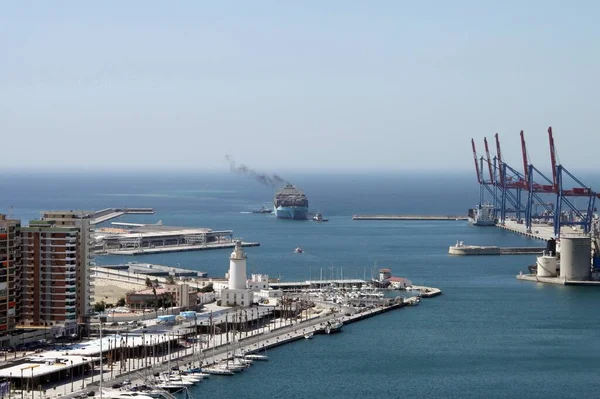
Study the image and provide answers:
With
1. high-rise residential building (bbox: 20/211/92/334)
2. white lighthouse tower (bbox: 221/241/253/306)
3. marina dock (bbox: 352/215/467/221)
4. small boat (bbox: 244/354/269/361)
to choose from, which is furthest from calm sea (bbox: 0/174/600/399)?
marina dock (bbox: 352/215/467/221)

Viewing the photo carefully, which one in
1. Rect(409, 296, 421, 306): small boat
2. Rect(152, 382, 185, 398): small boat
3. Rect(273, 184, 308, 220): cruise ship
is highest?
Rect(273, 184, 308, 220): cruise ship

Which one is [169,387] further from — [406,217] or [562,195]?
[406,217]

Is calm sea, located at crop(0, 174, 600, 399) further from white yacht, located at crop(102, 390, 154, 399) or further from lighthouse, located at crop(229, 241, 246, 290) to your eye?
lighthouse, located at crop(229, 241, 246, 290)

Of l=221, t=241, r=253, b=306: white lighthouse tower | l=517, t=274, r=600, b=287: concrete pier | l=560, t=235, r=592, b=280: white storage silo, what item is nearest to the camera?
l=221, t=241, r=253, b=306: white lighthouse tower

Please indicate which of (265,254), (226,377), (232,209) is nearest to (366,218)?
(232,209)

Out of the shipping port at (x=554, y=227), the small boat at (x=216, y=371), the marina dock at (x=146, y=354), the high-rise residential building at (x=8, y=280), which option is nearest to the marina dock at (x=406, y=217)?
the shipping port at (x=554, y=227)

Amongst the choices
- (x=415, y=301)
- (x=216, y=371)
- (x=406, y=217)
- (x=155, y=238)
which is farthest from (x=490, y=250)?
(x=216, y=371)
